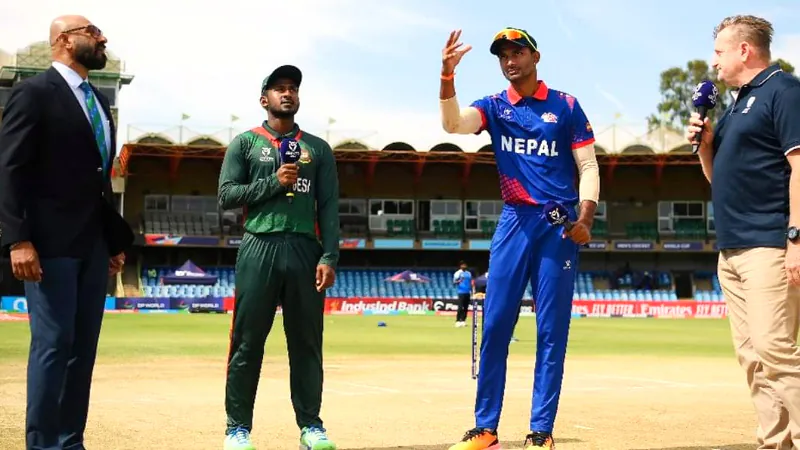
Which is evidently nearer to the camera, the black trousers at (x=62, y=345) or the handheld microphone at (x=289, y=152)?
the black trousers at (x=62, y=345)

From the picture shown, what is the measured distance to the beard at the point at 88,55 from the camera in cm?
588

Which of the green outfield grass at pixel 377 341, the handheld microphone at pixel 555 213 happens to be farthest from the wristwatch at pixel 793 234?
the green outfield grass at pixel 377 341

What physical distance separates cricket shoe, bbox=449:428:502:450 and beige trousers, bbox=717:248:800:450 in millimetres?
1589

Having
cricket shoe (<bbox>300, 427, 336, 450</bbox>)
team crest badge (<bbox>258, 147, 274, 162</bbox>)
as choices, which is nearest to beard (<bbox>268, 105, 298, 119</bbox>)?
team crest badge (<bbox>258, 147, 274, 162</bbox>)

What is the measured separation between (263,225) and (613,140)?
52.6 metres

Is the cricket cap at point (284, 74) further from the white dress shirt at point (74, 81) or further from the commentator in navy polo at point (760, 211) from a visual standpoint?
the commentator in navy polo at point (760, 211)

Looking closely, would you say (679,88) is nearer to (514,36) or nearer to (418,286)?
(418,286)

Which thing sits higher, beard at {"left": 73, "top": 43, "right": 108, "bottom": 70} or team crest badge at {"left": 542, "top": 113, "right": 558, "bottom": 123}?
beard at {"left": 73, "top": 43, "right": 108, "bottom": 70}

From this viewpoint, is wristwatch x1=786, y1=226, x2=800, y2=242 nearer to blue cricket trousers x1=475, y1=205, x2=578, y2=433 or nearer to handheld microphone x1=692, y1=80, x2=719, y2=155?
handheld microphone x1=692, y1=80, x2=719, y2=155

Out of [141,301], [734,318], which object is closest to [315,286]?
[734,318]

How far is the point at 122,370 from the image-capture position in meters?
14.1

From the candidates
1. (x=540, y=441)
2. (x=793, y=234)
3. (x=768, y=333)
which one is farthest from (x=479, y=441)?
(x=793, y=234)

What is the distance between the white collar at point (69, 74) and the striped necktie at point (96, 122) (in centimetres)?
4

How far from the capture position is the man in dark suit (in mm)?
5531
